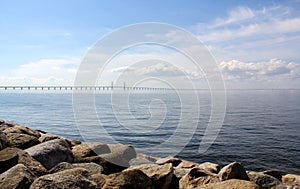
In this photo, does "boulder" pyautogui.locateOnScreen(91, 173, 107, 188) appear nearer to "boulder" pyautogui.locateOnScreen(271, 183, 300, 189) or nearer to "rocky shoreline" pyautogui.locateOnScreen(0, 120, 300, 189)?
"rocky shoreline" pyautogui.locateOnScreen(0, 120, 300, 189)

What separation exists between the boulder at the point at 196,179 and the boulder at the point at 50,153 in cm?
353

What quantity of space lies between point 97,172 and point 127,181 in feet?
6.23

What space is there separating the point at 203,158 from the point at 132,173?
13926mm

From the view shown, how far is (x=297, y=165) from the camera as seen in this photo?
18.1m

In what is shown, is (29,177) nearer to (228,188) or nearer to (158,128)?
(228,188)

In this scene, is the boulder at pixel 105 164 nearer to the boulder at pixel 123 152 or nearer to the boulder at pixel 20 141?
the boulder at pixel 123 152

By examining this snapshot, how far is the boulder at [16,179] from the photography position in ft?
18.9

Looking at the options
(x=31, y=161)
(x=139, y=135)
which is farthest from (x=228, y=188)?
(x=139, y=135)

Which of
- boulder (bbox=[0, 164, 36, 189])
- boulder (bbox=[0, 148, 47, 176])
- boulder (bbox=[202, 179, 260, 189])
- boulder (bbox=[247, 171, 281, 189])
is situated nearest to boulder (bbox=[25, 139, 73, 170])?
boulder (bbox=[0, 148, 47, 176])

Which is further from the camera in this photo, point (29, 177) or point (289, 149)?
point (289, 149)

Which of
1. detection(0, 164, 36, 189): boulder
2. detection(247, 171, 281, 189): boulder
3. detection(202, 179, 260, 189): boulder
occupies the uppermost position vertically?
detection(0, 164, 36, 189): boulder

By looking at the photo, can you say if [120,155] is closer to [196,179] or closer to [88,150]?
[88,150]

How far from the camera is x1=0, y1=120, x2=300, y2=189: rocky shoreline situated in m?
5.81

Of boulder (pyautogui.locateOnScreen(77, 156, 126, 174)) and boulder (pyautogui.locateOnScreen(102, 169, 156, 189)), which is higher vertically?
boulder (pyautogui.locateOnScreen(102, 169, 156, 189))
